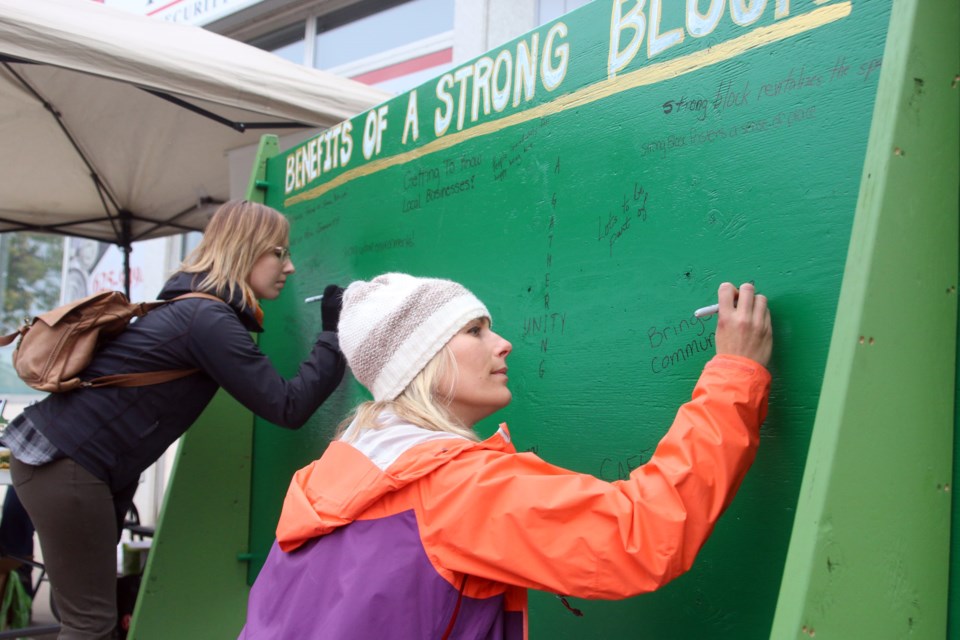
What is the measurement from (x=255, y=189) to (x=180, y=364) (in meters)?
1.39

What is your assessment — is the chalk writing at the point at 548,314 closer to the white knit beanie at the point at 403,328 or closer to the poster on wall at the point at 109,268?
the white knit beanie at the point at 403,328

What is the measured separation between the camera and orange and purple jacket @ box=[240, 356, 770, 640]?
1430 millimetres

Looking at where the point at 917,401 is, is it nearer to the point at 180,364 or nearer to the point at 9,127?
the point at 180,364

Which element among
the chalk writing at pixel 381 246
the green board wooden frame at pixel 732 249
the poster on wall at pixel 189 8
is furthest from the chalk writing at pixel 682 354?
the poster on wall at pixel 189 8

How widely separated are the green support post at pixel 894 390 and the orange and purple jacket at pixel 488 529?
0.24 metres

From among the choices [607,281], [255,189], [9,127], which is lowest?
[607,281]

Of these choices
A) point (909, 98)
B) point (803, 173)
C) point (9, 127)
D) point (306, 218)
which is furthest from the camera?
point (9, 127)

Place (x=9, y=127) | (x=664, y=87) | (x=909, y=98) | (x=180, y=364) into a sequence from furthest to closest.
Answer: (x=9, y=127) → (x=180, y=364) → (x=664, y=87) → (x=909, y=98)

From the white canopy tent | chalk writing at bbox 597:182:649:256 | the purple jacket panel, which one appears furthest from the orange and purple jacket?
the white canopy tent

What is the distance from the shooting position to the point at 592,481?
1.48 meters

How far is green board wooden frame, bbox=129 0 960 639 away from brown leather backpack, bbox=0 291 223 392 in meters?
0.85

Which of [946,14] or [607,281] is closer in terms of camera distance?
[946,14]

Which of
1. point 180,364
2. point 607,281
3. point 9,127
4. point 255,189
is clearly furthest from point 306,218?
point 9,127

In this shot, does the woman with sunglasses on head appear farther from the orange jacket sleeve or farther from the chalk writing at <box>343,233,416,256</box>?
the orange jacket sleeve
